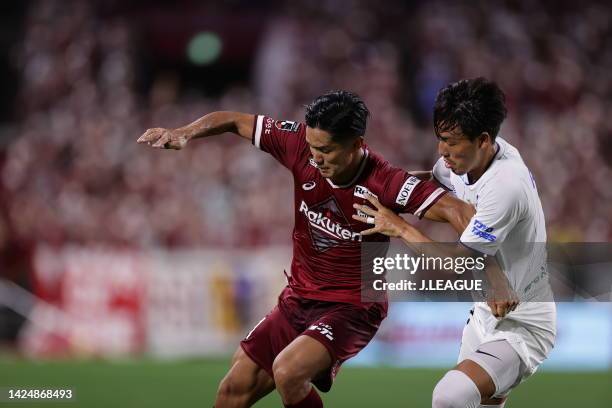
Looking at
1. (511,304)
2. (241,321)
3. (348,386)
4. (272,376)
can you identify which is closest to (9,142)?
(241,321)

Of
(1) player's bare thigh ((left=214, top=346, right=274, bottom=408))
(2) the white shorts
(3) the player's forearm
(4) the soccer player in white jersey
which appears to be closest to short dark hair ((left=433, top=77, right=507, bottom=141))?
(4) the soccer player in white jersey

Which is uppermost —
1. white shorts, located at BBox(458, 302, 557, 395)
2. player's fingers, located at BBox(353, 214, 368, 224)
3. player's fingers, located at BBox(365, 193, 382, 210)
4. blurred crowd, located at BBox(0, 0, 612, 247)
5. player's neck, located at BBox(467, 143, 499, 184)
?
blurred crowd, located at BBox(0, 0, 612, 247)

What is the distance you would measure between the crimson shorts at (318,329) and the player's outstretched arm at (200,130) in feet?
3.77

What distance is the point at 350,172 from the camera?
6.07m

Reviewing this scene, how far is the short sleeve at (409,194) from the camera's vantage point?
576cm

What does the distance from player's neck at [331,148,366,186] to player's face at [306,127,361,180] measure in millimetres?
38

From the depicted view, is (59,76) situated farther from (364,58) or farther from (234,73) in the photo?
(364,58)

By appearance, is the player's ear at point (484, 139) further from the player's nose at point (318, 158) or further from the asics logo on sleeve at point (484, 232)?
the player's nose at point (318, 158)

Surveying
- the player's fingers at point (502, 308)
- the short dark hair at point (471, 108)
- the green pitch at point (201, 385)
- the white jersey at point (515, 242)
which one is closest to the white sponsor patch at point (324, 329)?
the white jersey at point (515, 242)

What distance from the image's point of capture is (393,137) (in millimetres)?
Result: 15508

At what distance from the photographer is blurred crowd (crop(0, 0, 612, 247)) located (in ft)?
47.3

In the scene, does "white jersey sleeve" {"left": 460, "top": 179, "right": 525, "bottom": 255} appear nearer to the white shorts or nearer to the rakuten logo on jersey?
the white shorts

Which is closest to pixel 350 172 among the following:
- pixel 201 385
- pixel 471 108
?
pixel 471 108

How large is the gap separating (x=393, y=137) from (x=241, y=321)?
4.15 metres
